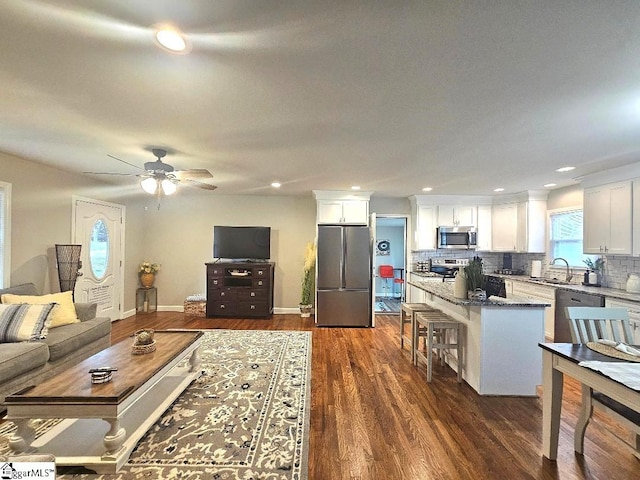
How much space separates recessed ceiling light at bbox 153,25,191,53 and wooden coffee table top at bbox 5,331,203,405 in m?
1.95

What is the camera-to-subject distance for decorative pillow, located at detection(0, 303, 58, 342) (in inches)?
111

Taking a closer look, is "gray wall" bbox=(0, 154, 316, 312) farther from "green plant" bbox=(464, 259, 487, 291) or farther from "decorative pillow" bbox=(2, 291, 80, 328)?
"green plant" bbox=(464, 259, 487, 291)

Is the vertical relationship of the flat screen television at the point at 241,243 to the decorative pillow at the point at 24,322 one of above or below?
above

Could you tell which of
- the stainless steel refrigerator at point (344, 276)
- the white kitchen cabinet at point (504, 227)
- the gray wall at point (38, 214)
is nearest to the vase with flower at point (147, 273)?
the gray wall at point (38, 214)

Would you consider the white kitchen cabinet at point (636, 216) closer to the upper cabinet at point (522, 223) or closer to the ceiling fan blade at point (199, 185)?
the upper cabinet at point (522, 223)

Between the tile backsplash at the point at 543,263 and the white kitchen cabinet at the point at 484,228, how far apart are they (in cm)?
30

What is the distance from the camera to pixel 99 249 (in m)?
5.20

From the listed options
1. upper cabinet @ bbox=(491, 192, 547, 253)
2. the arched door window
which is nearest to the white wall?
upper cabinet @ bbox=(491, 192, 547, 253)

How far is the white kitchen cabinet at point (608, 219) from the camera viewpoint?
3738 millimetres

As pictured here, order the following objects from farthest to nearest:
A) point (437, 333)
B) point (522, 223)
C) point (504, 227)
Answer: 1. point (504, 227)
2. point (522, 223)
3. point (437, 333)

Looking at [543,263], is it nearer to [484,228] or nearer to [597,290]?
[484,228]

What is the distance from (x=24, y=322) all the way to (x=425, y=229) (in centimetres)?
586

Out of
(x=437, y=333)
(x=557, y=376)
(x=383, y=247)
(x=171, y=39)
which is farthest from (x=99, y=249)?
(x=383, y=247)

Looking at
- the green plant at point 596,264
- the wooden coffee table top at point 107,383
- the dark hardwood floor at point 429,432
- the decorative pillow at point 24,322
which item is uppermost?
the green plant at point 596,264
